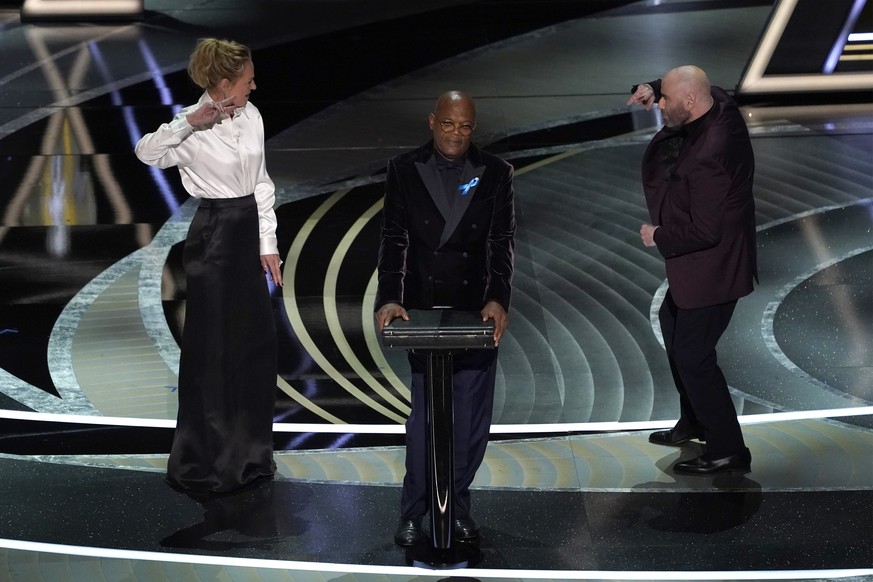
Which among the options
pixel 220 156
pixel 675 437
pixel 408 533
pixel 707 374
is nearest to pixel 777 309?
pixel 675 437

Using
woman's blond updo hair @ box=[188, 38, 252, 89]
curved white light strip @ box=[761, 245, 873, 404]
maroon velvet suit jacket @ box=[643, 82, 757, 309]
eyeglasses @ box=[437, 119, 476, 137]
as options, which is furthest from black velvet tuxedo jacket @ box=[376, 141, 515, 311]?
curved white light strip @ box=[761, 245, 873, 404]

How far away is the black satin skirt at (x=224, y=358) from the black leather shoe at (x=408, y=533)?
2.45ft

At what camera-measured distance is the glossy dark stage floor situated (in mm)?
4234

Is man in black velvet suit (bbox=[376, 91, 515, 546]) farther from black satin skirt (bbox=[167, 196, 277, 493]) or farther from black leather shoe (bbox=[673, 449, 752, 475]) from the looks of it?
black leather shoe (bbox=[673, 449, 752, 475])

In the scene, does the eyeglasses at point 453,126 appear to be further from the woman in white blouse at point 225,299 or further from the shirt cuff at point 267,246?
the shirt cuff at point 267,246

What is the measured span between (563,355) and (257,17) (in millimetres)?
6137

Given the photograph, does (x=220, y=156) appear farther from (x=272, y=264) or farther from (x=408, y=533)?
(x=408, y=533)

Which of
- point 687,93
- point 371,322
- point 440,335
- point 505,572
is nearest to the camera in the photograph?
point 440,335

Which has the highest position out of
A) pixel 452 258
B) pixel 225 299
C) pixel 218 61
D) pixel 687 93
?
pixel 218 61

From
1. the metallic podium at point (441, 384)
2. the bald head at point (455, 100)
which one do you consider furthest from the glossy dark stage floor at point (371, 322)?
the bald head at point (455, 100)

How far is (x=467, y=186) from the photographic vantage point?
13.1ft

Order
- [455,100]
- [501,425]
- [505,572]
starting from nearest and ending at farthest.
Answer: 1. [455,100]
2. [505,572]
3. [501,425]

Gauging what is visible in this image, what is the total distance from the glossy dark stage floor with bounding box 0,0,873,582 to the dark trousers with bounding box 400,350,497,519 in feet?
0.75

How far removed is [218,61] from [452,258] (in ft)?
3.55
